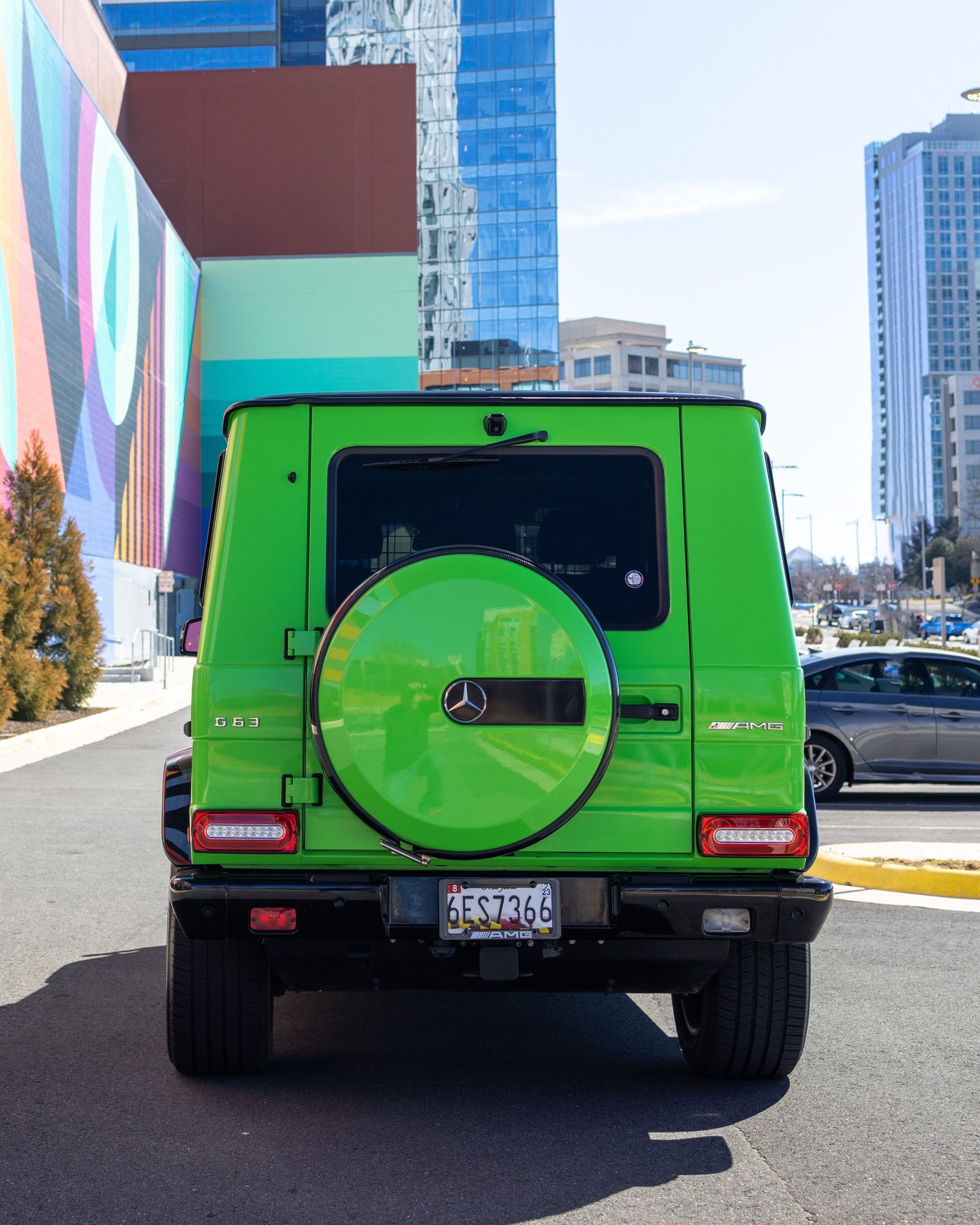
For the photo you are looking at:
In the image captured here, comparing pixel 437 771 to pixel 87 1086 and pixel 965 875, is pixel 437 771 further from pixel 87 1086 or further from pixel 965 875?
pixel 965 875

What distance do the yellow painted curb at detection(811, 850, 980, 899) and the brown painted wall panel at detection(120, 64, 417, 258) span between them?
61483mm

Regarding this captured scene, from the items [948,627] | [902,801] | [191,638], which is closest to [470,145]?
[948,627]

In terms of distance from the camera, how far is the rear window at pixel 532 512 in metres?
4.60

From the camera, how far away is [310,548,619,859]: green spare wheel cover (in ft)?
13.5

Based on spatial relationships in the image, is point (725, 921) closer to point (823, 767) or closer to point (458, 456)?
point (458, 456)

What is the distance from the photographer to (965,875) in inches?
334

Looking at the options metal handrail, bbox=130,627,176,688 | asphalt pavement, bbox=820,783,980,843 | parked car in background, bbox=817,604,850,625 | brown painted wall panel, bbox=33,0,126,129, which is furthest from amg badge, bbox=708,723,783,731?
parked car in background, bbox=817,604,850,625

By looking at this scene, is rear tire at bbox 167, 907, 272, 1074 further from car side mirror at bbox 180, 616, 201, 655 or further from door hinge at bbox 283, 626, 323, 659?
car side mirror at bbox 180, 616, 201, 655

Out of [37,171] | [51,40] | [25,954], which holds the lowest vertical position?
[25,954]

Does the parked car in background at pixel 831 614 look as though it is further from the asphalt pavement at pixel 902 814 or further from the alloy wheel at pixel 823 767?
the alloy wheel at pixel 823 767

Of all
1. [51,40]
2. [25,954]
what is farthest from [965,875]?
[51,40]

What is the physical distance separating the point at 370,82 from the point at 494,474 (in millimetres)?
68438

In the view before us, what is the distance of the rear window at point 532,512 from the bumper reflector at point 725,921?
3.31 feet

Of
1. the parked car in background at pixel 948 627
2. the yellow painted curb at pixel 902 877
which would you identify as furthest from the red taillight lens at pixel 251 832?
the parked car in background at pixel 948 627
